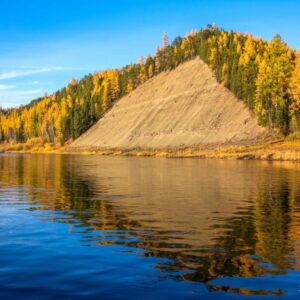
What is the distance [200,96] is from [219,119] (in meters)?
17.9

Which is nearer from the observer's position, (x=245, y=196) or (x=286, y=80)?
(x=245, y=196)

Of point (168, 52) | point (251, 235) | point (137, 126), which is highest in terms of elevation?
point (168, 52)

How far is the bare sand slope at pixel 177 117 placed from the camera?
347 ft

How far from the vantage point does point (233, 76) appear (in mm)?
117312

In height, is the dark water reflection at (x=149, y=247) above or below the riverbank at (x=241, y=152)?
below

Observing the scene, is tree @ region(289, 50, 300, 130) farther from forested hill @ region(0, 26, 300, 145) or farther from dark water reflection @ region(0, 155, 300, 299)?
dark water reflection @ region(0, 155, 300, 299)

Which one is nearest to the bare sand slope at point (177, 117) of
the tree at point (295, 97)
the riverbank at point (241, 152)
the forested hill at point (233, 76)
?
the forested hill at point (233, 76)

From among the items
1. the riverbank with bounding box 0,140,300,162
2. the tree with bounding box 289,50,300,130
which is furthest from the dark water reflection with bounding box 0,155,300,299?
the tree with bounding box 289,50,300,130

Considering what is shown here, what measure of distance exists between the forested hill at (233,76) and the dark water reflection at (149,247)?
67400 mm

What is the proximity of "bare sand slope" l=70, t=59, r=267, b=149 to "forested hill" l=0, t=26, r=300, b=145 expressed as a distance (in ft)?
12.4

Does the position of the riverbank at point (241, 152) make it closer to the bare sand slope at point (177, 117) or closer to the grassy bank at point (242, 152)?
the grassy bank at point (242, 152)

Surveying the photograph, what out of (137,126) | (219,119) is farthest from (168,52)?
(219,119)

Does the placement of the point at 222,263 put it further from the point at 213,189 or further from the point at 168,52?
the point at 168,52

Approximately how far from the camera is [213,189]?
31266mm
